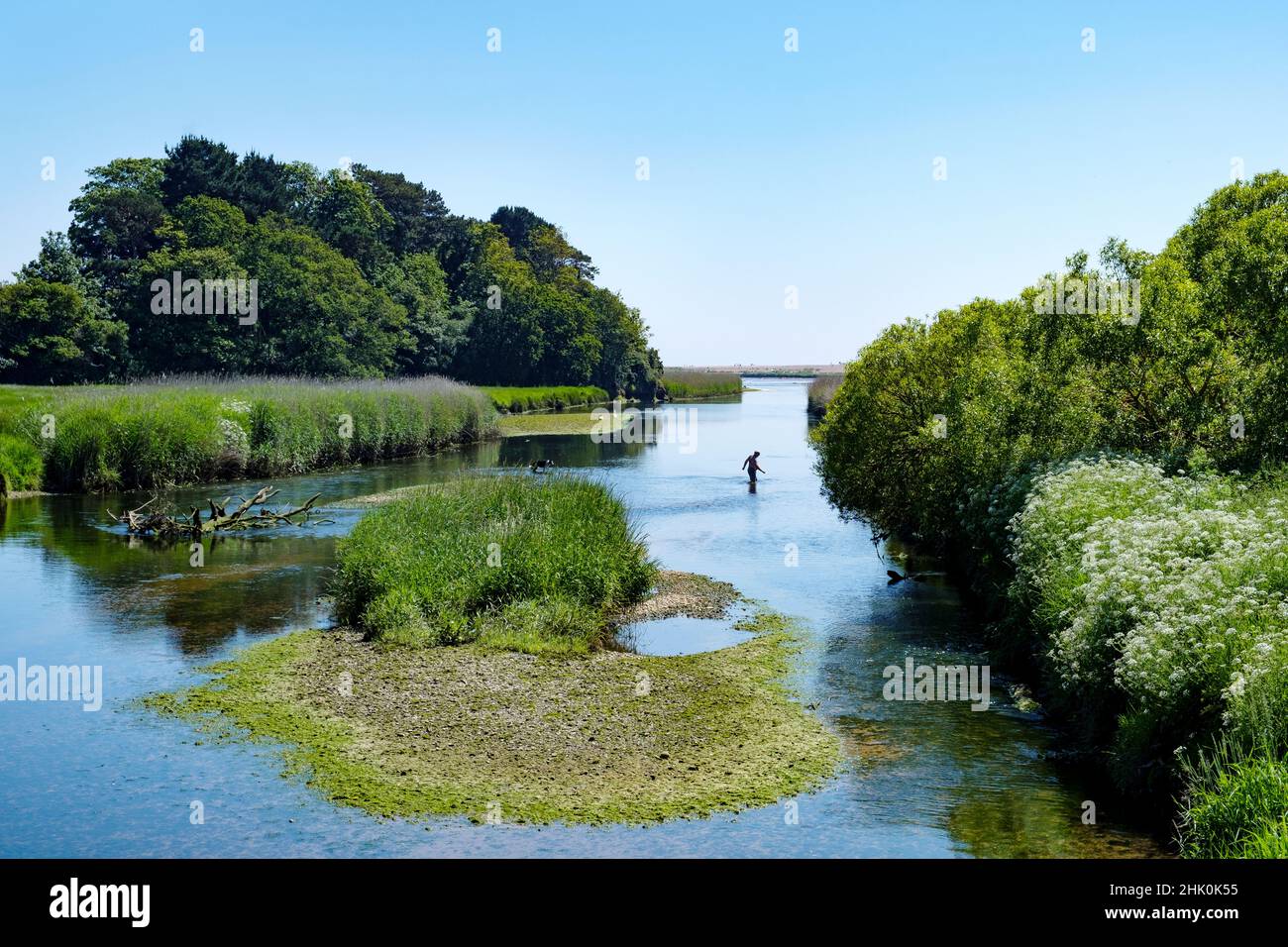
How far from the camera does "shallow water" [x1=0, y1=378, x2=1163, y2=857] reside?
11.7 meters

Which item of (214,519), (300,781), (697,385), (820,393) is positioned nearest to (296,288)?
(214,519)

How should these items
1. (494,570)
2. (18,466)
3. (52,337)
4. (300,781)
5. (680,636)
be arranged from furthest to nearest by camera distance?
(52,337)
(18,466)
(680,636)
(494,570)
(300,781)

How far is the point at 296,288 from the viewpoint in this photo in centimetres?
7531

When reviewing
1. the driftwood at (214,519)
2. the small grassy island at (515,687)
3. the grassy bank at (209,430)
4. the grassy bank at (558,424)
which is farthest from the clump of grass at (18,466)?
the grassy bank at (558,424)

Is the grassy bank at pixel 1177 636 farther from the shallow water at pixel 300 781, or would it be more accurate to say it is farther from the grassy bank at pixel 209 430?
the grassy bank at pixel 209 430

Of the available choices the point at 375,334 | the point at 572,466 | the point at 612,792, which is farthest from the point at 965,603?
the point at 375,334

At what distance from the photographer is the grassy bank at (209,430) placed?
40.9m

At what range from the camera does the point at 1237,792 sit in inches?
391

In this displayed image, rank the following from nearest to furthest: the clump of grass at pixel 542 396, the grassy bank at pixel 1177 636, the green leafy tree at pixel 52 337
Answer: the grassy bank at pixel 1177 636
the green leafy tree at pixel 52 337
the clump of grass at pixel 542 396

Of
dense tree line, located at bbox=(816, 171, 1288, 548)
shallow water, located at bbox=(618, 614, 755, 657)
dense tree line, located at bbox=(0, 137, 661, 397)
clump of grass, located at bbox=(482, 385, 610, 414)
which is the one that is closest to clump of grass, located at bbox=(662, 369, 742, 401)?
dense tree line, located at bbox=(0, 137, 661, 397)

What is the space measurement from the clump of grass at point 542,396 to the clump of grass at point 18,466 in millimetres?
51125

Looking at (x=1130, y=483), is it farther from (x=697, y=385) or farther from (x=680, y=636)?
(x=697, y=385)

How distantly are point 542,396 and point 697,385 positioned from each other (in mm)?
59399

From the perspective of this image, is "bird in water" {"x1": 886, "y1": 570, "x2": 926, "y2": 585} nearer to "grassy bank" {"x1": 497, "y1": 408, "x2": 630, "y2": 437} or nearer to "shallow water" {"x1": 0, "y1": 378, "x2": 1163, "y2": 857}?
"shallow water" {"x1": 0, "y1": 378, "x2": 1163, "y2": 857}
